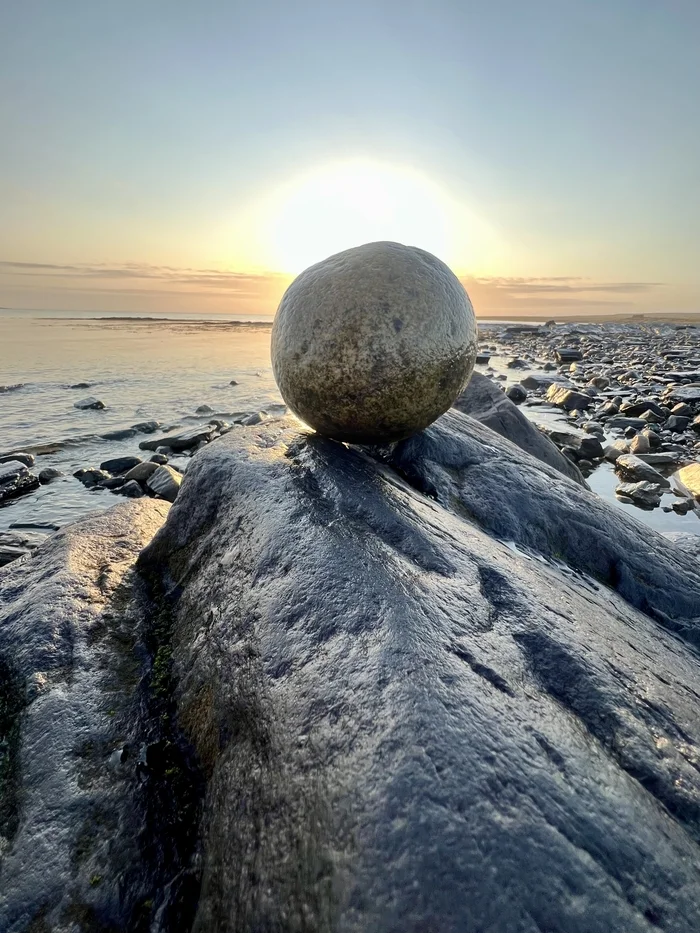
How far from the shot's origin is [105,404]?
466 inches

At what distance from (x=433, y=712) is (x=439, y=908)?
17.9 inches

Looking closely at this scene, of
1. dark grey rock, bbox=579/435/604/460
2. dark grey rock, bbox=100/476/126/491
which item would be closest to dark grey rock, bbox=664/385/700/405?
dark grey rock, bbox=579/435/604/460

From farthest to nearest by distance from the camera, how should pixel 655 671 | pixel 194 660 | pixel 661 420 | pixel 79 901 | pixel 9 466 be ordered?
pixel 661 420 → pixel 9 466 → pixel 194 660 → pixel 655 671 → pixel 79 901

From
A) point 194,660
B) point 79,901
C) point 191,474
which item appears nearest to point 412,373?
point 191,474

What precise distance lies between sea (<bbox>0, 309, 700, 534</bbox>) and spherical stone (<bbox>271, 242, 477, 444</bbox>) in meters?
3.82

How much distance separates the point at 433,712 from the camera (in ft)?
4.96

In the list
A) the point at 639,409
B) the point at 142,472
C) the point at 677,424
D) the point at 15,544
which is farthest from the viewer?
the point at 639,409

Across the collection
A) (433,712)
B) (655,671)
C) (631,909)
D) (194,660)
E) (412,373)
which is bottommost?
(194,660)

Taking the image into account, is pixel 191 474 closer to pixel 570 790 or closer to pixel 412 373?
pixel 412 373

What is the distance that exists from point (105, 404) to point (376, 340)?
10.5 metres

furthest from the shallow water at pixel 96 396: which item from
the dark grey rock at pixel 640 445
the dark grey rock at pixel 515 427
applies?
the dark grey rock at pixel 640 445

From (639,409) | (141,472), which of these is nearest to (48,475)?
→ (141,472)

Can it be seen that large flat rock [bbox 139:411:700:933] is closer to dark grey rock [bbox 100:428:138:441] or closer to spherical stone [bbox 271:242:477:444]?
spherical stone [bbox 271:242:477:444]

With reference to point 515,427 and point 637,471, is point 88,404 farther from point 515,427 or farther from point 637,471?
point 637,471
